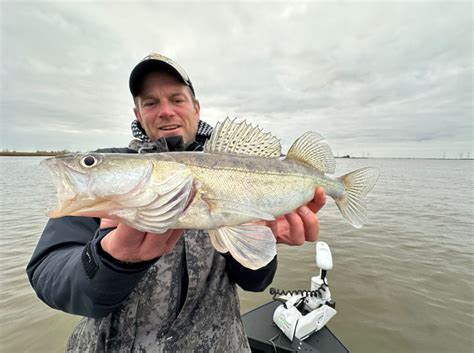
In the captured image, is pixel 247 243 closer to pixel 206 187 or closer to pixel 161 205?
pixel 206 187

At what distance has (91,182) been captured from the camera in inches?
59.3

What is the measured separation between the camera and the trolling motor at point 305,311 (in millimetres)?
3238

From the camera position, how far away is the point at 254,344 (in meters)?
3.33

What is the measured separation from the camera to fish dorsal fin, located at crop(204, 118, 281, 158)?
2240 mm

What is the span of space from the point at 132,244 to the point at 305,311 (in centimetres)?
312

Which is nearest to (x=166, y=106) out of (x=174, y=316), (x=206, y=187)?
(x=206, y=187)

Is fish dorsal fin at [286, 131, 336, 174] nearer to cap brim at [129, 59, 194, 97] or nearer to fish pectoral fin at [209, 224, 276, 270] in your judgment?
fish pectoral fin at [209, 224, 276, 270]

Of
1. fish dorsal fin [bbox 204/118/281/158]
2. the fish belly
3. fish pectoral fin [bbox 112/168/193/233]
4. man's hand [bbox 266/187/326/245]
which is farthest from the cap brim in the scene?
man's hand [bbox 266/187/326/245]

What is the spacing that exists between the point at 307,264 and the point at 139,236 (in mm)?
7079

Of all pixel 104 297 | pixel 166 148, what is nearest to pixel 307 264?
pixel 166 148

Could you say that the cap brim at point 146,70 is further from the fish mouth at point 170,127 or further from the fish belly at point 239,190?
the fish belly at point 239,190

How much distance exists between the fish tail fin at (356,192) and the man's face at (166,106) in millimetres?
2075

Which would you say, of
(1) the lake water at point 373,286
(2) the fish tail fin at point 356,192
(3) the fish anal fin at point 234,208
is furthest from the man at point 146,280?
(1) the lake water at point 373,286

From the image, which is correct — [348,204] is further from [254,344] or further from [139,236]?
[139,236]
